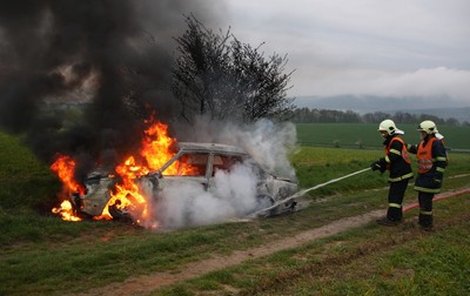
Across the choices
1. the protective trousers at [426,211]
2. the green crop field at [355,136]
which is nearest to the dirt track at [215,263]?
the protective trousers at [426,211]

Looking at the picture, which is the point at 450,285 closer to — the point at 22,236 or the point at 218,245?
the point at 218,245

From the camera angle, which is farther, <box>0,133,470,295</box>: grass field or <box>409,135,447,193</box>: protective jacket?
<box>409,135,447,193</box>: protective jacket

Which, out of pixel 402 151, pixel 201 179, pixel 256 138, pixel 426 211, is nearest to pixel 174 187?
pixel 201 179

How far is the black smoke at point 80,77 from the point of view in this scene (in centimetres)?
1095

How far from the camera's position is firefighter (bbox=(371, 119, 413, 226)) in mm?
9953

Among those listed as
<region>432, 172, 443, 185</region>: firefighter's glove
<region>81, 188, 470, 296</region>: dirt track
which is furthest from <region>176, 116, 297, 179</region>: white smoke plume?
<region>432, 172, 443, 185</region>: firefighter's glove

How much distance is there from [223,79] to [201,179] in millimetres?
5278

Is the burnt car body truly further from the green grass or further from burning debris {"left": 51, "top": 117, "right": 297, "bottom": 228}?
the green grass

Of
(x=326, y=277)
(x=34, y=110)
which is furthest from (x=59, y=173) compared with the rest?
(x=326, y=277)

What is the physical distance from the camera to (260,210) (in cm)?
1082

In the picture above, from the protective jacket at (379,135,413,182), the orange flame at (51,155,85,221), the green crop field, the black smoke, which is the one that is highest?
the black smoke

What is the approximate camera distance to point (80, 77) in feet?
38.8

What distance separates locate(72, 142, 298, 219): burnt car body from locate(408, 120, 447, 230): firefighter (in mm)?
2886

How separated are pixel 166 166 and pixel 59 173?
299 centimetres
